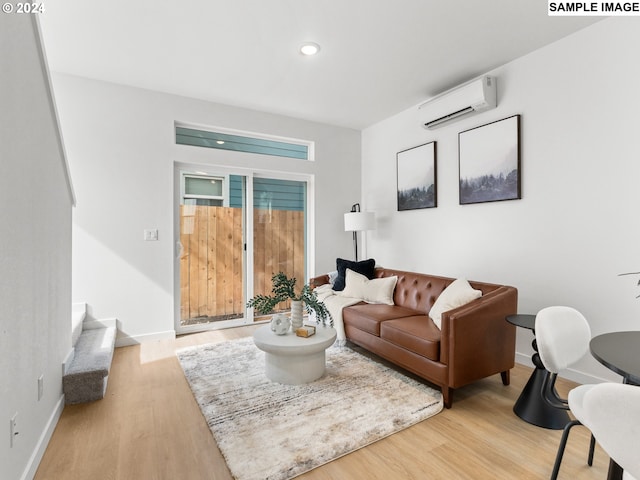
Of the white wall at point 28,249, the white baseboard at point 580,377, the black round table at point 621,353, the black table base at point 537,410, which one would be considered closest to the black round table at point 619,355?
the black round table at point 621,353

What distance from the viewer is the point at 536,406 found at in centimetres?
213

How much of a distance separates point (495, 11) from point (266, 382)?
334 centimetres

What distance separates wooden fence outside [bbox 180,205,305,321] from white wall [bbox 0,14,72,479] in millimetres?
1822

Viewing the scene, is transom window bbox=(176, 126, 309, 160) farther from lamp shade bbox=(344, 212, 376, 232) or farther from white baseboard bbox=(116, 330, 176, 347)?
white baseboard bbox=(116, 330, 176, 347)

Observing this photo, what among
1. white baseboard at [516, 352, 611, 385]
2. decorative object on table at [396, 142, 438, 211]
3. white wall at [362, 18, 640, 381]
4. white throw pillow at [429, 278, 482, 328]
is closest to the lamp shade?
decorative object on table at [396, 142, 438, 211]

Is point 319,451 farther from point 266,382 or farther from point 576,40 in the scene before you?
point 576,40

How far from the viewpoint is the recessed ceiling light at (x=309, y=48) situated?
2869mm

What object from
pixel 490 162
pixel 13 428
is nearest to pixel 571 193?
pixel 490 162

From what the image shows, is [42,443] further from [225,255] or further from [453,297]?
[453,297]

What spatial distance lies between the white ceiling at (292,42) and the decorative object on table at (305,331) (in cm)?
243

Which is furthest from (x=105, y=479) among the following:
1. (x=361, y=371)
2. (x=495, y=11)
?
(x=495, y=11)

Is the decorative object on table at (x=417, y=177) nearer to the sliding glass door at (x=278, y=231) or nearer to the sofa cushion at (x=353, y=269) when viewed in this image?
the sofa cushion at (x=353, y=269)

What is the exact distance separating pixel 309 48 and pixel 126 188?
2.44 metres

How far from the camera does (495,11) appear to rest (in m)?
2.46
